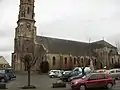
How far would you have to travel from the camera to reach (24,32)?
7044 cm

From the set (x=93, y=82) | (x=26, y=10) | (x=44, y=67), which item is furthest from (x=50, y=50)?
(x=93, y=82)

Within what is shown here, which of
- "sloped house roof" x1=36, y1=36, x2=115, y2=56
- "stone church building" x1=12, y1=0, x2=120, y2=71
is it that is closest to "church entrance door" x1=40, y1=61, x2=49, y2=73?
"stone church building" x1=12, y1=0, x2=120, y2=71

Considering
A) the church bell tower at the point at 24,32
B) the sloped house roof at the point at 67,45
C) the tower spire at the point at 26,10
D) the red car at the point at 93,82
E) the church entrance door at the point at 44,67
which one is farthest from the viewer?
the sloped house roof at the point at 67,45

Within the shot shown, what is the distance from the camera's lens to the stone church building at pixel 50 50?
69.6 meters

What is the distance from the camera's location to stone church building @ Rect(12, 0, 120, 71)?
2739 inches

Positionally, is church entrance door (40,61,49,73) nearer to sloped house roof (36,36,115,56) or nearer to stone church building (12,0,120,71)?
stone church building (12,0,120,71)

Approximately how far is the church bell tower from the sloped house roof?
13.3 ft

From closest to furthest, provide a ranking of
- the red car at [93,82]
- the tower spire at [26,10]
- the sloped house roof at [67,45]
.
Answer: the red car at [93,82], the tower spire at [26,10], the sloped house roof at [67,45]

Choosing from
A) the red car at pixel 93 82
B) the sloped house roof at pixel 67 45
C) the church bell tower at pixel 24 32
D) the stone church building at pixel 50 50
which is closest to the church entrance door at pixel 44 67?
the stone church building at pixel 50 50

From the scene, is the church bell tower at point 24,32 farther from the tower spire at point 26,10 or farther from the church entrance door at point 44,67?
the church entrance door at point 44,67

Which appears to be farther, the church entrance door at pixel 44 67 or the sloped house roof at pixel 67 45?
the sloped house roof at pixel 67 45

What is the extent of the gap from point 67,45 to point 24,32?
760 inches

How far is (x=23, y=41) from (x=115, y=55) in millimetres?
38674

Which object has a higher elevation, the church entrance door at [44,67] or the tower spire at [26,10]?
the tower spire at [26,10]
